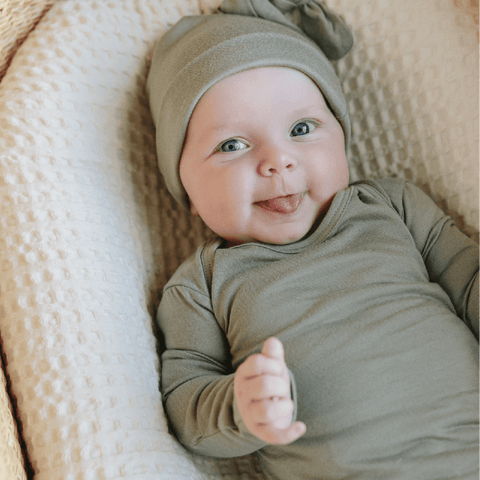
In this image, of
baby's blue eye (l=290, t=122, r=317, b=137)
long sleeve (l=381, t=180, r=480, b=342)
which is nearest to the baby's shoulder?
baby's blue eye (l=290, t=122, r=317, b=137)

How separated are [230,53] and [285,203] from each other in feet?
0.92

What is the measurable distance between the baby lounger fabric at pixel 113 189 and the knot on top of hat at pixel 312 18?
4 centimetres

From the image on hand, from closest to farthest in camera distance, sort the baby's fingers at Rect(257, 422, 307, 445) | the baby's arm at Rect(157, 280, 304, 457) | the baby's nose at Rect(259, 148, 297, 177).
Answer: the baby's fingers at Rect(257, 422, 307, 445) → the baby's arm at Rect(157, 280, 304, 457) → the baby's nose at Rect(259, 148, 297, 177)

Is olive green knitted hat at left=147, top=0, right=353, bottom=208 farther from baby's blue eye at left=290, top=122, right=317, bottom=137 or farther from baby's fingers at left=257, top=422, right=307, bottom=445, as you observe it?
baby's fingers at left=257, top=422, right=307, bottom=445

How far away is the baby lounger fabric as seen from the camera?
825 mm

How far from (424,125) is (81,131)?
0.69 metres

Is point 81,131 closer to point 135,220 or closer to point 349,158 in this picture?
point 135,220

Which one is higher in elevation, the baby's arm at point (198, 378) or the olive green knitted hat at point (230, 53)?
the olive green knitted hat at point (230, 53)

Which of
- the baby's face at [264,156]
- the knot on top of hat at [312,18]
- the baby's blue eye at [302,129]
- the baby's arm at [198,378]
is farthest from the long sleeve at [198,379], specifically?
the knot on top of hat at [312,18]

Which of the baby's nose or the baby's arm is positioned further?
the baby's nose

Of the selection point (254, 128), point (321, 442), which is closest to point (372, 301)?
point (321, 442)

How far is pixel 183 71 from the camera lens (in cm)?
97

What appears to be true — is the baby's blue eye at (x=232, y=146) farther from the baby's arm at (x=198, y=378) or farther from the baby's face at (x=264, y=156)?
the baby's arm at (x=198, y=378)

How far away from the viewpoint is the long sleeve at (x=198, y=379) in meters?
0.77
